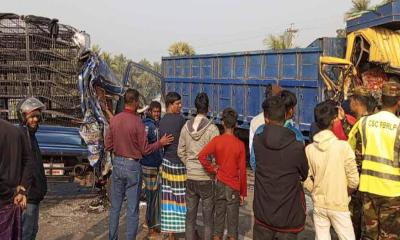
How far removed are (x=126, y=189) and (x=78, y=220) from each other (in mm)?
1812

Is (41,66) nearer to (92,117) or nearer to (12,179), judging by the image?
(92,117)

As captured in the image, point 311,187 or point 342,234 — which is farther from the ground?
point 311,187

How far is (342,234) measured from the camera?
3.59m

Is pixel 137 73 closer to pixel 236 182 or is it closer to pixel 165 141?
pixel 165 141

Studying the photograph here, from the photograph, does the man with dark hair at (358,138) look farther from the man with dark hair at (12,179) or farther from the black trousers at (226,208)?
the man with dark hair at (12,179)

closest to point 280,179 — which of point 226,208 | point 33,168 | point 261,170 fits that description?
point 261,170

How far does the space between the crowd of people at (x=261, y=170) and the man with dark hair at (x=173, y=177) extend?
0.01 m

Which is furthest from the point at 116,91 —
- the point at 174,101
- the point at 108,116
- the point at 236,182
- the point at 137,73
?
the point at 236,182

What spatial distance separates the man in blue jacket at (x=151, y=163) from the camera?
18.4ft

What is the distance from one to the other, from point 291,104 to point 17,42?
15.2ft

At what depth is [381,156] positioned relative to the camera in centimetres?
371

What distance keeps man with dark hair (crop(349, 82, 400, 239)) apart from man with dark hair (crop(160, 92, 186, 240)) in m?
2.04

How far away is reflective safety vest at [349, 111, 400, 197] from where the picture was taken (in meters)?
3.64

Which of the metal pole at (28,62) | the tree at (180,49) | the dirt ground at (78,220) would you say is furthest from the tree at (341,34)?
the tree at (180,49)
